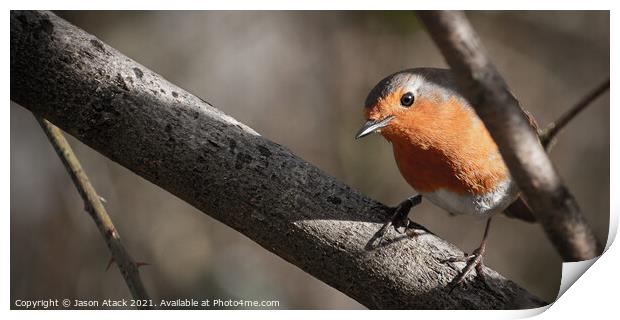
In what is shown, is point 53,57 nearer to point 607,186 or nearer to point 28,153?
point 28,153

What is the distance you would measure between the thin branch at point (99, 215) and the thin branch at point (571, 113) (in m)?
0.91

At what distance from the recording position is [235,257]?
197cm

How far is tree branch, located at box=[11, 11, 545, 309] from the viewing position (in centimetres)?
140

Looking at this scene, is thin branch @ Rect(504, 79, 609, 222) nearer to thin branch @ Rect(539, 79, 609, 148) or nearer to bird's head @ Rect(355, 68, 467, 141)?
thin branch @ Rect(539, 79, 609, 148)

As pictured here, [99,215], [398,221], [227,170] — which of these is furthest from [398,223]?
[99,215]

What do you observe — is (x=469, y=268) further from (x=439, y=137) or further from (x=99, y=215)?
(x=99, y=215)

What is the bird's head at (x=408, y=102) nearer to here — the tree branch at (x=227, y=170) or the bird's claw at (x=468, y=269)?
the tree branch at (x=227, y=170)

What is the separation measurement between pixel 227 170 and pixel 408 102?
18.0 inches

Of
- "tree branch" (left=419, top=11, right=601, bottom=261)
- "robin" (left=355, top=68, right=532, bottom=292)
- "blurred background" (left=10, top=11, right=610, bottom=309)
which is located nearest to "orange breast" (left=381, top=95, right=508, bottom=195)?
"robin" (left=355, top=68, right=532, bottom=292)

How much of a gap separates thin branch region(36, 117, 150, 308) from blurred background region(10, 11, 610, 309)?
0.74 ft

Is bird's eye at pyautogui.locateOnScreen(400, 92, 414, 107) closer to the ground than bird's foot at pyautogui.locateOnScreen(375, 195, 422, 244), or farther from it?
farther from it

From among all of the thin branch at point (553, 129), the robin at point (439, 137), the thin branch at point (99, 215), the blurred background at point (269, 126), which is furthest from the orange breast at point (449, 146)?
the thin branch at point (99, 215)

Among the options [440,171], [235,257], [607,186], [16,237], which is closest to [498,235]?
[607,186]

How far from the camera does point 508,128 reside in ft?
3.37
